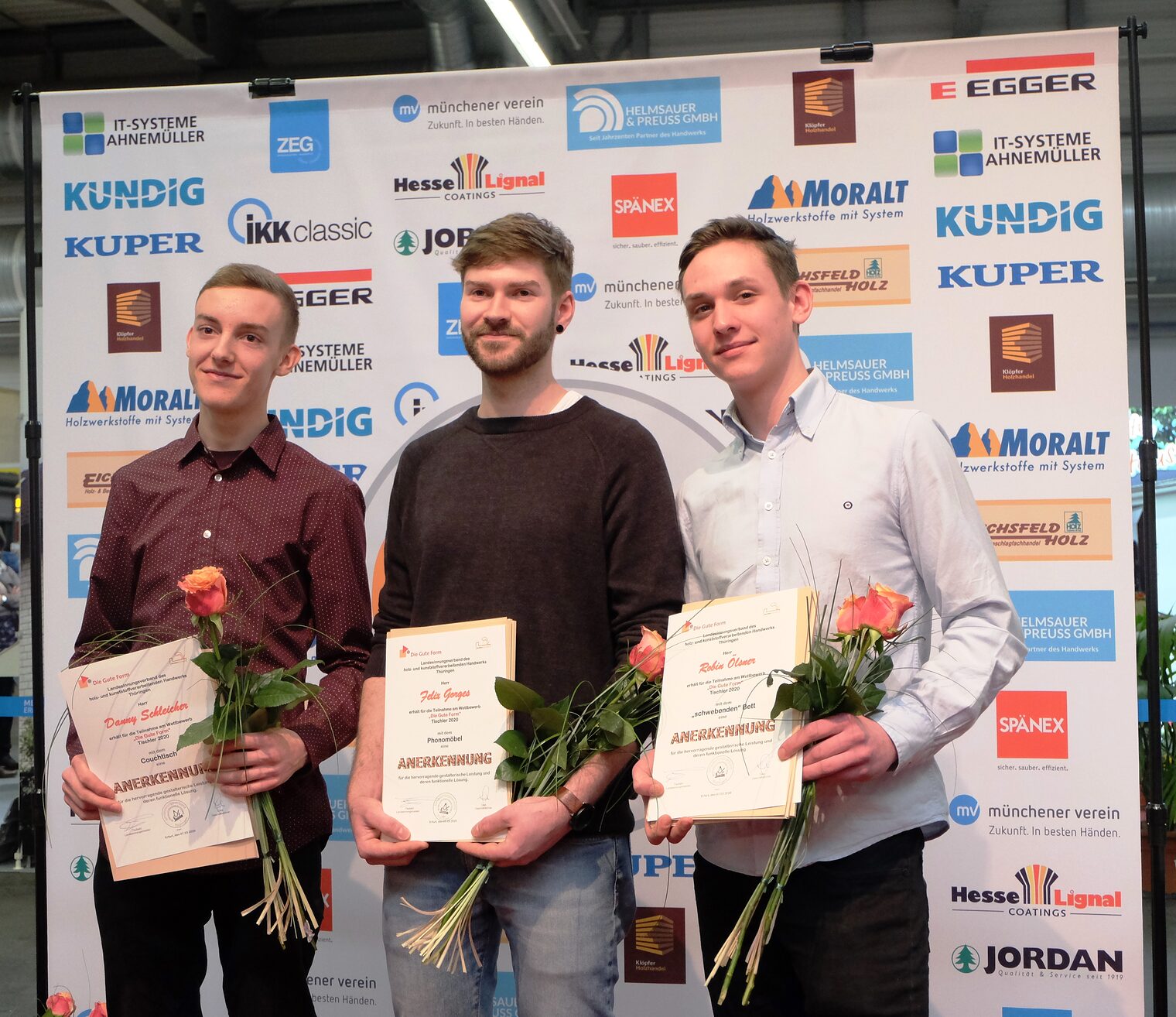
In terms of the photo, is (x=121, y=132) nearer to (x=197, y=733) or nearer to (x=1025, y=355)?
(x=197, y=733)

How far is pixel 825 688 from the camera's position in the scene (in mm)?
1731

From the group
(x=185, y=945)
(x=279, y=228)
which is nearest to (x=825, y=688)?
(x=185, y=945)

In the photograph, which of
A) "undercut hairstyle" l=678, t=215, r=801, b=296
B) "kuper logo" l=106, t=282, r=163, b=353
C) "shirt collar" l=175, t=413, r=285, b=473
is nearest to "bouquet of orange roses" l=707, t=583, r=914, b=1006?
"undercut hairstyle" l=678, t=215, r=801, b=296

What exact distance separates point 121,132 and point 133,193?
20 centimetres

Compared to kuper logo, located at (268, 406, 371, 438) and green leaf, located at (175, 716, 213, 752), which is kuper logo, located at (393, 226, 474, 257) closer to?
kuper logo, located at (268, 406, 371, 438)

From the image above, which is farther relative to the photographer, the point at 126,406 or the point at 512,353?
the point at 126,406

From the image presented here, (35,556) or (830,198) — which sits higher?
(830,198)

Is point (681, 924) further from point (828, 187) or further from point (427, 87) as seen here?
point (427, 87)

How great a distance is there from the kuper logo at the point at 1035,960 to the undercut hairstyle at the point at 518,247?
2284 mm

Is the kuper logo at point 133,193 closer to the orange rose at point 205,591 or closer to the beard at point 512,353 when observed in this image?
the beard at point 512,353

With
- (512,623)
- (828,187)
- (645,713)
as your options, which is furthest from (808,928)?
(828,187)

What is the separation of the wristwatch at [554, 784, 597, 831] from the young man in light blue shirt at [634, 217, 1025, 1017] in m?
0.12

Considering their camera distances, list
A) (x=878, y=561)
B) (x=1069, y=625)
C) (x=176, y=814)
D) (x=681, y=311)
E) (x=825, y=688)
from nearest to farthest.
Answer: (x=825, y=688)
(x=878, y=561)
(x=176, y=814)
(x=1069, y=625)
(x=681, y=311)

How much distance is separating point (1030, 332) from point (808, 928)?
6.77 feet
